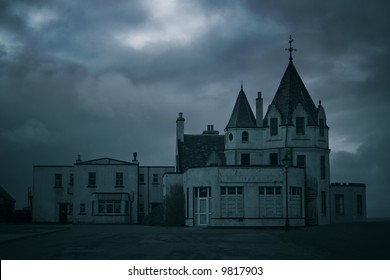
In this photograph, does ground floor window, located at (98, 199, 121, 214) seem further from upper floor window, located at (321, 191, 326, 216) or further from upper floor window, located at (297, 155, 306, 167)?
upper floor window, located at (321, 191, 326, 216)

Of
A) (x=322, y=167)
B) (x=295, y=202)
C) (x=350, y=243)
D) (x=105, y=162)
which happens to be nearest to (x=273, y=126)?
(x=322, y=167)

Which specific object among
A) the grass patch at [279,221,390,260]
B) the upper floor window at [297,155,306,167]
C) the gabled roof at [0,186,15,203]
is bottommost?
the grass patch at [279,221,390,260]

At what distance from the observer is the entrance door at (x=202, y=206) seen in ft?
169

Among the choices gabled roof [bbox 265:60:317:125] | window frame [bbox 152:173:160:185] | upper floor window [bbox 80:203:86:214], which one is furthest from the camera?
window frame [bbox 152:173:160:185]

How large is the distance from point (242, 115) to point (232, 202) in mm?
12118

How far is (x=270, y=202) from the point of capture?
167 ft

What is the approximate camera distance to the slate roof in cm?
6481

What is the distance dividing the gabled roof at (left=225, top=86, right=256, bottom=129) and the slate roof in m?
5.83

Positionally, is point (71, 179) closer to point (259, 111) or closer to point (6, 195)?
point (6, 195)

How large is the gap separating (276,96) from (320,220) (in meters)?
12.7

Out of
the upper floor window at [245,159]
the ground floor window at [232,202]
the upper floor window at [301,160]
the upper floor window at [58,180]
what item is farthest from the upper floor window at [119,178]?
the upper floor window at [301,160]

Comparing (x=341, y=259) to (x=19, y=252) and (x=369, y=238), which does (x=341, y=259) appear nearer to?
(x=369, y=238)

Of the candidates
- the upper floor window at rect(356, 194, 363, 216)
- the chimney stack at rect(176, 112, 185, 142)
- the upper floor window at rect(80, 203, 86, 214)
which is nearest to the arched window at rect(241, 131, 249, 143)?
the chimney stack at rect(176, 112, 185, 142)
